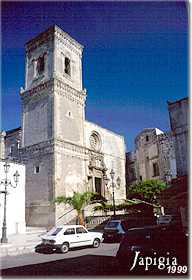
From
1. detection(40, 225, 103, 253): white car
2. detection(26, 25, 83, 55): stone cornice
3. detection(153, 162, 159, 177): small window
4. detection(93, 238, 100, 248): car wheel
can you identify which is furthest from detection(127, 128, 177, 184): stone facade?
detection(40, 225, 103, 253): white car

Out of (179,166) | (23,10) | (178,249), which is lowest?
(178,249)

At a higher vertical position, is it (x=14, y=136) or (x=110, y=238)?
(x=14, y=136)

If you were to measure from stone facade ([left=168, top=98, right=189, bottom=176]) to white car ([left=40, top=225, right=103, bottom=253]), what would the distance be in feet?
18.9

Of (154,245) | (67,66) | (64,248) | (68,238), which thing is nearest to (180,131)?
(68,238)

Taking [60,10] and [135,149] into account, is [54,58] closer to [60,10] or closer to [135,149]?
[135,149]

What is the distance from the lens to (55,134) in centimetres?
2584

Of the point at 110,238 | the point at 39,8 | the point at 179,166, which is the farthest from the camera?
the point at 179,166

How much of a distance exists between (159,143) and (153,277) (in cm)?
3311

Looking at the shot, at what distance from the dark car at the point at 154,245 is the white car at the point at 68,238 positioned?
5.90 meters

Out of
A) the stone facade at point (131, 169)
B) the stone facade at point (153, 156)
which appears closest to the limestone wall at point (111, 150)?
the stone facade at point (153, 156)

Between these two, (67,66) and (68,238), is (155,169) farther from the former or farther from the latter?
(68,238)

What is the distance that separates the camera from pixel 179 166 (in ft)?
53.8

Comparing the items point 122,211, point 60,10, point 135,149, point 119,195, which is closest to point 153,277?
point 60,10

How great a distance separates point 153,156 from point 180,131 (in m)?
21.5
